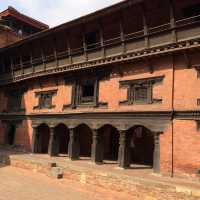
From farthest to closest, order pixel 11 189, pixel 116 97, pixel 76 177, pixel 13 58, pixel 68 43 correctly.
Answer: pixel 13 58 < pixel 68 43 < pixel 116 97 < pixel 76 177 < pixel 11 189

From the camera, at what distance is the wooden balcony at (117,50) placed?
13141 millimetres

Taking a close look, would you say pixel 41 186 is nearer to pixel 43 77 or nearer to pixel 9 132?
pixel 43 77

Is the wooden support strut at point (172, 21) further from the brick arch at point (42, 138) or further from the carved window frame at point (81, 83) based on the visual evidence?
the brick arch at point (42, 138)

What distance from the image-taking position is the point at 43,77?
2036 cm

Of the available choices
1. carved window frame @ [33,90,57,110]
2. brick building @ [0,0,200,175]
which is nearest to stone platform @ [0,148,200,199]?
brick building @ [0,0,200,175]

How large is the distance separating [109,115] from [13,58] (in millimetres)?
11705

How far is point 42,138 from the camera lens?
21.3m

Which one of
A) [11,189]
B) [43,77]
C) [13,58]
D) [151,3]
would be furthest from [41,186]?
[13,58]

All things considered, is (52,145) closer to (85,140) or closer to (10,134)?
(85,140)

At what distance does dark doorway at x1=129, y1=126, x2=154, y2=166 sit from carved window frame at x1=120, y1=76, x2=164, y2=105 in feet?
10.5

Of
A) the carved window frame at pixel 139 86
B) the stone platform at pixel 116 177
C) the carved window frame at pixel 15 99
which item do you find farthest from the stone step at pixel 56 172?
the carved window frame at pixel 15 99

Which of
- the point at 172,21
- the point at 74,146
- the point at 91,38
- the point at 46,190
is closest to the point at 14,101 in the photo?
the point at 74,146

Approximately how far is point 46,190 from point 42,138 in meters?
8.70

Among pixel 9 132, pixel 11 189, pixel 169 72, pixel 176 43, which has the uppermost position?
pixel 176 43
